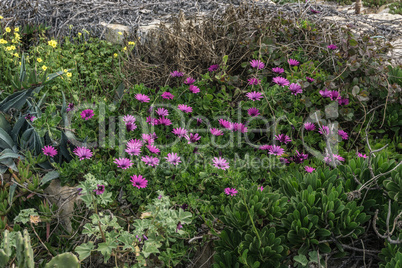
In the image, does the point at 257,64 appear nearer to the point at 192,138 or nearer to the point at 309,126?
the point at 309,126

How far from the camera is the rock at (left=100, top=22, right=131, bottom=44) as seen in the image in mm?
4824

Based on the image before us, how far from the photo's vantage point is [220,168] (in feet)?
8.05

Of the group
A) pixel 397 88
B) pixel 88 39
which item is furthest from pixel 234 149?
pixel 88 39

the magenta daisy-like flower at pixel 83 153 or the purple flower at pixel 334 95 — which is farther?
the purple flower at pixel 334 95

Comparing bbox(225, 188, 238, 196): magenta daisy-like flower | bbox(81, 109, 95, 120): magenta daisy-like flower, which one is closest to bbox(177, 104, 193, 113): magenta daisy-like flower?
bbox(81, 109, 95, 120): magenta daisy-like flower

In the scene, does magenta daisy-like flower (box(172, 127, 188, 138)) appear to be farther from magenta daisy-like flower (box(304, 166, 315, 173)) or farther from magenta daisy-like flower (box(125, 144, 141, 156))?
magenta daisy-like flower (box(304, 166, 315, 173))

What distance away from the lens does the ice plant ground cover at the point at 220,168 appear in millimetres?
1964

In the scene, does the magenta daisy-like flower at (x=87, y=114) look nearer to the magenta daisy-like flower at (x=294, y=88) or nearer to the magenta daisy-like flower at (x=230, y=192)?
the magenta daisy-like flower at (x=230, y=192)

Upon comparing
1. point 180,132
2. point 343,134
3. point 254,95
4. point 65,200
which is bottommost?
point 65,200

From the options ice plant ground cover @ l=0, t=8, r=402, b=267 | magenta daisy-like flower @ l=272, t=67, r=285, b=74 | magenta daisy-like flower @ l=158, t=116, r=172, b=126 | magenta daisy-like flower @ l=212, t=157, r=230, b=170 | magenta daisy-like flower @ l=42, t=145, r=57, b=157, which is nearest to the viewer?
ice plant ground cover @ l=0, t=8, r=402, b=267

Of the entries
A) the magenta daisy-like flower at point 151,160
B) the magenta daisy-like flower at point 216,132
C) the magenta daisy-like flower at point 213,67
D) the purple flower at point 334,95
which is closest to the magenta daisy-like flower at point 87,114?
the magenta daisy-like flower at point 151,160

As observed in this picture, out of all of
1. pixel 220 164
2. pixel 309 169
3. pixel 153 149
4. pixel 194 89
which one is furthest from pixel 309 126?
pixel 153 149

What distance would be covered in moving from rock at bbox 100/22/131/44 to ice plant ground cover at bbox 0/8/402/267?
124 centimetres

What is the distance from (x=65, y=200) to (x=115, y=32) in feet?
9.55
